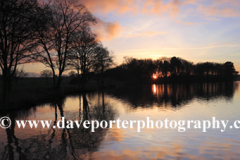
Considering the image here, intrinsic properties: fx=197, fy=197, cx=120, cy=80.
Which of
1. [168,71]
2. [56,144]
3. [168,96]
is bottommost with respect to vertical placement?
[168,96]

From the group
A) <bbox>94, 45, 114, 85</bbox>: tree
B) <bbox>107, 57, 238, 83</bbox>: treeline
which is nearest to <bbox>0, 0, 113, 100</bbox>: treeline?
<bbox>94, 45, 114, 85</bbox>: tree

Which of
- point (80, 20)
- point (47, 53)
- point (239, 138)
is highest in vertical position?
point (80, 20)

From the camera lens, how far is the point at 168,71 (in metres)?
116

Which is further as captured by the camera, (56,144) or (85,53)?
(85,53)

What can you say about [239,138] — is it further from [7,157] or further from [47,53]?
[47,53]

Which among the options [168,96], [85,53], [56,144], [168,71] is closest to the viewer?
[56,144]

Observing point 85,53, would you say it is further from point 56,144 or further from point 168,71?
point 168,71

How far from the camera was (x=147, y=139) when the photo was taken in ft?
26.7

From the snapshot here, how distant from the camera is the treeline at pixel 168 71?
10612 centimetres

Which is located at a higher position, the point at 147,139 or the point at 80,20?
the point at 80,20

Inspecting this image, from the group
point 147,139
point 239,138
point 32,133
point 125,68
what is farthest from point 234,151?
point 125,68

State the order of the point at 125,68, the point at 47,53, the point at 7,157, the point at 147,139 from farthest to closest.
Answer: the point at 125,68, the point at 47,53, the point at 147,139, the point at 7,157

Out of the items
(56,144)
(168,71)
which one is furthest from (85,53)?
(168,71)

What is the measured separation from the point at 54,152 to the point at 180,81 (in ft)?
379
